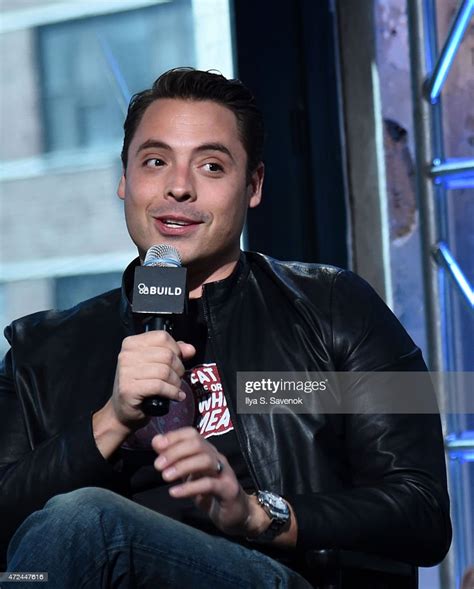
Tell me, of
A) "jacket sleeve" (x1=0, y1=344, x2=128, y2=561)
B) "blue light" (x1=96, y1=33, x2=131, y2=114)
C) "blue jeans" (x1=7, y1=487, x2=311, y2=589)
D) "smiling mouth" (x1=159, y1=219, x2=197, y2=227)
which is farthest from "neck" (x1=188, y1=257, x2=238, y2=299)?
"blue light" (x1=96, y1=33, x2=131, y2=114)

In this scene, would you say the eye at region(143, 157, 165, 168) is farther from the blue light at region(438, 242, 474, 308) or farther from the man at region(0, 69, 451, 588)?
the blue light at region(438, 242, 474, 308)

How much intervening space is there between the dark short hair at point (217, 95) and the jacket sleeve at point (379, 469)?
317 millimetres

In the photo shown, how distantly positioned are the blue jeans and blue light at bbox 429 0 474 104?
169 cm

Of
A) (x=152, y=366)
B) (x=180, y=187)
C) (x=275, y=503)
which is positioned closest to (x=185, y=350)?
(x=152, y=366)

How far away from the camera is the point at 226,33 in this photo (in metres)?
3.15

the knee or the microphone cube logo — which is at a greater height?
the microphone cube logo

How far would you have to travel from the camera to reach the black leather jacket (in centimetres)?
177

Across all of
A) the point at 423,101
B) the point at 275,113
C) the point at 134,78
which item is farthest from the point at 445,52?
the point at 134,78

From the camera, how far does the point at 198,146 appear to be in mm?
2039

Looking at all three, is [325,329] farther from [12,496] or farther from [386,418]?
[12,496]

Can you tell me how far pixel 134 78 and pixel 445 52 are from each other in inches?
34.8

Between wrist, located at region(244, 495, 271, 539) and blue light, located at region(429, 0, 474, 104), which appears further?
blue light, located at region(429, 0, 474, 104)

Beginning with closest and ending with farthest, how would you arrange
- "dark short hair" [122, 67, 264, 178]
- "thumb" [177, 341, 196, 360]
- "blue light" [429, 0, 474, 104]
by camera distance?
"thumb" [177, 341, 196, 360] < "dark short hair" [122, 67, 264, 178] < "blue light" [429, 0, 474, 104]

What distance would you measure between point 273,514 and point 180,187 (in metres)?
0.64
